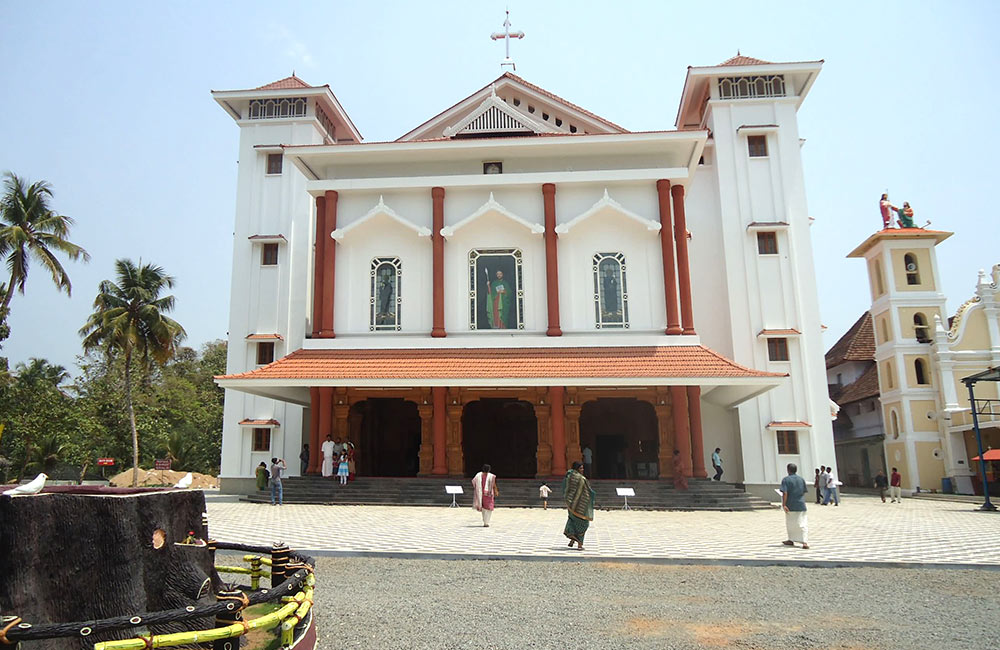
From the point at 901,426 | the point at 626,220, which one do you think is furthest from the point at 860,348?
the point at 626,220

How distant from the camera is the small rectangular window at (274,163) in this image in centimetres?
2470

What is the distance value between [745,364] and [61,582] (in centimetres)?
2144

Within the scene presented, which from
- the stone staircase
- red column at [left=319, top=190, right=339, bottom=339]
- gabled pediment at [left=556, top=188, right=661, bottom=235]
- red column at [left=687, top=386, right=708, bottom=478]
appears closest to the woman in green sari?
the stone staircase

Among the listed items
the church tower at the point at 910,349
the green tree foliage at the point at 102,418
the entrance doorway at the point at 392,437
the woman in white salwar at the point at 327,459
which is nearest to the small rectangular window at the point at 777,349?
the church tower at the point at 910,349

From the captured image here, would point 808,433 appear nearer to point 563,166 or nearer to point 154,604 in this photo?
point 563,166

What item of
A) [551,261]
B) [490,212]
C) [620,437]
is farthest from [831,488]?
[490,212]

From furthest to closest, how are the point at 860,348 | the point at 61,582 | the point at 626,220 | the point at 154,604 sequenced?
the point at 860,348 → the point at 626,220 → the point at 154,604 → the point at 61,582

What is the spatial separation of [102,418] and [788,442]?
103 feet

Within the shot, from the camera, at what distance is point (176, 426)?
130 feet

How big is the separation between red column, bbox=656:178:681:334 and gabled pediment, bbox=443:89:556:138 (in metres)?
3.81

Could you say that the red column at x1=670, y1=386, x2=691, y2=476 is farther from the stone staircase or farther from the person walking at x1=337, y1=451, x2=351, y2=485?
the person walking at x1=337, y1=451, x2=351, y2=485

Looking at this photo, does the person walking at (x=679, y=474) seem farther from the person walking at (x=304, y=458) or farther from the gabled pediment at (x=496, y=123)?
the person walking at (x=304, y=458)

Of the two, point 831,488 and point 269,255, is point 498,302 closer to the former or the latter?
point 269,255

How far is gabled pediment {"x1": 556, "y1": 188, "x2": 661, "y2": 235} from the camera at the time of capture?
67.0ft
